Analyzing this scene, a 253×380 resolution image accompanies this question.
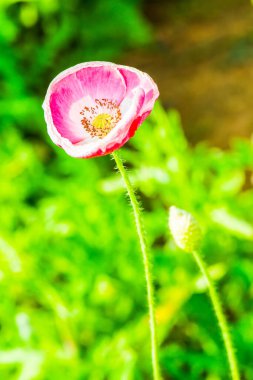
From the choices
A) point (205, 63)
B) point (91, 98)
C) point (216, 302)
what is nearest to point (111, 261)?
point (216, 302)

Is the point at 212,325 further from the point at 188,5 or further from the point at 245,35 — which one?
the point at 188,5

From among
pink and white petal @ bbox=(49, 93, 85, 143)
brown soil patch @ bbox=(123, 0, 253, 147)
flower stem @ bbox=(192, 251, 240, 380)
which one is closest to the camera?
pink and white petal @ bbox=(49, 93, 85, 143)

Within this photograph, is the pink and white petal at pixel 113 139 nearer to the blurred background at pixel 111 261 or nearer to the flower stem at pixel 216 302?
the flower stem at pixel 216 302

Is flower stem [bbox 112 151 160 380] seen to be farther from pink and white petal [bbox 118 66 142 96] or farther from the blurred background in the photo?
the blurred background

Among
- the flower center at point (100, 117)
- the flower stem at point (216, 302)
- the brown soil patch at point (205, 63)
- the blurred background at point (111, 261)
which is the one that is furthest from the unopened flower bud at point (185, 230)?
the brown soil patch at point (205, 63)

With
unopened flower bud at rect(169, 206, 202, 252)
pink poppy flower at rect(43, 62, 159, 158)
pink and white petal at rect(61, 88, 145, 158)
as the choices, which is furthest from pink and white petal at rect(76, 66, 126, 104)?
A: unopened flower bud at rect(169, 206, 202, 252)

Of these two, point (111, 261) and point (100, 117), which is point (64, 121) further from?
point (111, 261)

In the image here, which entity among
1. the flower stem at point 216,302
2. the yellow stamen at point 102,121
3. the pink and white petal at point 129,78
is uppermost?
the pink and white petal at point 129,78
